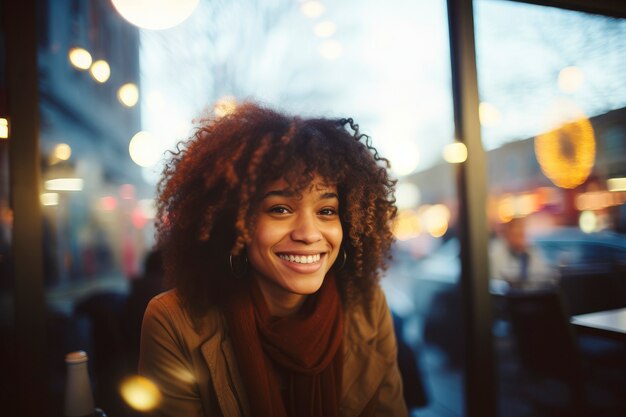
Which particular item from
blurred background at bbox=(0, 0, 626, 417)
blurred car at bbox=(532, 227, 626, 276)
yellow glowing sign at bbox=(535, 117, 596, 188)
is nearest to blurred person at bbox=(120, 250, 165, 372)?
blurred background at bbox=(0, 0, 626, 417)

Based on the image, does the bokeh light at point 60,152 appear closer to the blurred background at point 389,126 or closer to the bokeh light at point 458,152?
the blurred background at point 389,126

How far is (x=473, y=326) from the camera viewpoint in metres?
1.82

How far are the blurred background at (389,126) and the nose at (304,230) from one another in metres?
0.46

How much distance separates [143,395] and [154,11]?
1.63 meters

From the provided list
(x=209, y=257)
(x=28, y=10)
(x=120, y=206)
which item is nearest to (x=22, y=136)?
(x=28, y=10)

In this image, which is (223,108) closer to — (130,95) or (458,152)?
(130,95)

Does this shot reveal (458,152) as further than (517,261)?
No

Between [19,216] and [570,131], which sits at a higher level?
[570,131]

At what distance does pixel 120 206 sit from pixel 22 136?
Answer: 12.0 metres

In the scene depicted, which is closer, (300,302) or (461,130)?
(300,302)

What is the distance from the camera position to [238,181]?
145 centimetres

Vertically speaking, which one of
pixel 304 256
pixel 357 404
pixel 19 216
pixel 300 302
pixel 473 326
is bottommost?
pixel 357 404

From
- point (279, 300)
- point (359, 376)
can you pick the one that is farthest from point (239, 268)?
point (359, 376)

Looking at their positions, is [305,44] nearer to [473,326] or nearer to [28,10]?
[28,10]
